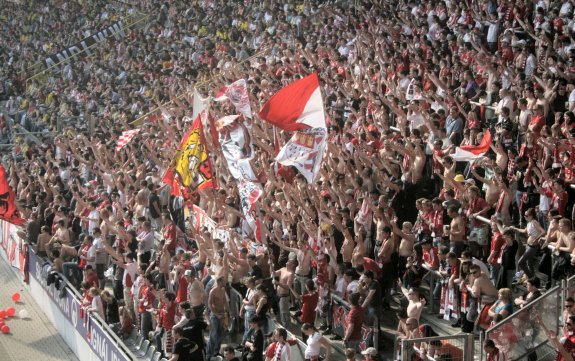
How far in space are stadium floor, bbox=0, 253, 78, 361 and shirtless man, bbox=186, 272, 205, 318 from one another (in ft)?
13.6

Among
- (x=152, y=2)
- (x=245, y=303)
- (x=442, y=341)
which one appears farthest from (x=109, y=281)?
(x=152, y=2)

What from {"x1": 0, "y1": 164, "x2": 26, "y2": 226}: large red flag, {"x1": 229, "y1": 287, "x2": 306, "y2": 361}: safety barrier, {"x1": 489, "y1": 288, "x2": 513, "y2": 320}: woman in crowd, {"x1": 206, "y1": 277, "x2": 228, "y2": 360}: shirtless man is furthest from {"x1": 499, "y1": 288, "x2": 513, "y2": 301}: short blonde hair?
{"x1": 0, "y1": 164, "x2": 26, "y2": 226}: large red flag

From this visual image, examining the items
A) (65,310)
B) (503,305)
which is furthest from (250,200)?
(503,305)

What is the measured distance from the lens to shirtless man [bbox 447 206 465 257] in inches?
602

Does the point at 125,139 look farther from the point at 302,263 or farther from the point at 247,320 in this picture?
the point at 247,320

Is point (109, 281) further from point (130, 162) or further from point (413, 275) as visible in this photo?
point (413, 275)

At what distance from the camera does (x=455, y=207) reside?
15406 mm

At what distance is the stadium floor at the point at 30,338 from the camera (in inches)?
757

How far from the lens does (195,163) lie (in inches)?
691

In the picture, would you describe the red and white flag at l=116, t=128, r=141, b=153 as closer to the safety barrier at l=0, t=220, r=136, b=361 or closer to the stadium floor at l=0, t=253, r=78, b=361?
the safety barrier at l=0, t=220, r=136, b=361

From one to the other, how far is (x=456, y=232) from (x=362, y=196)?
6.87 ft

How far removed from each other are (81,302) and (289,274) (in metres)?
4.46

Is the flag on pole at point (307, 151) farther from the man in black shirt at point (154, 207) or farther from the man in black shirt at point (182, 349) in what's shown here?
the man in black shirt at point (154, 207)

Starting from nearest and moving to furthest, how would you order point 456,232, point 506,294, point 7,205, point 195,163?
point 506,294 → point 456,232 → point 195,163 → point 7,205
